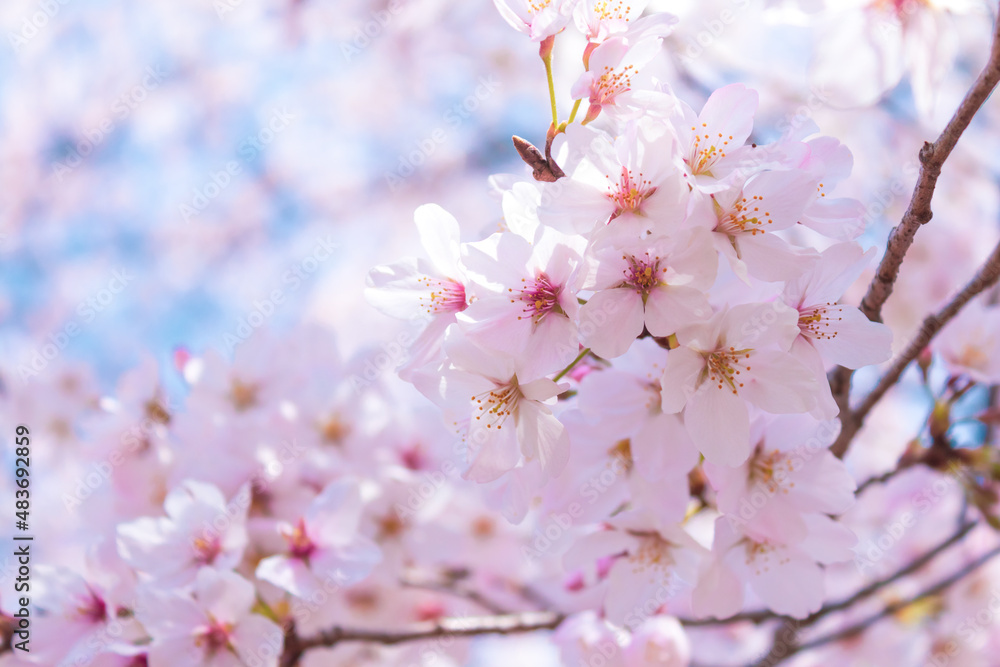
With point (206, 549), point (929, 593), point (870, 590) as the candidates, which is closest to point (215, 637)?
point (206, 549)

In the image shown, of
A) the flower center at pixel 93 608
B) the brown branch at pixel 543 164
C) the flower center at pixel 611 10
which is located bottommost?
the flower center at pixel 93 608

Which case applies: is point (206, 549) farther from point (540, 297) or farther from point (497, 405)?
point (540, 297)

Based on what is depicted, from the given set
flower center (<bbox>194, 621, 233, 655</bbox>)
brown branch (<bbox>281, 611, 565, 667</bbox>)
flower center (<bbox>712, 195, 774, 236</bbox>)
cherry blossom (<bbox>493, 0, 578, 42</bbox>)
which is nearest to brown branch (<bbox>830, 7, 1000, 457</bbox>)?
flower center (<bbox>712, 195, 774, 236</bbox>)

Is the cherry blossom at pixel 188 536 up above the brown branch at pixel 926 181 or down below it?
below

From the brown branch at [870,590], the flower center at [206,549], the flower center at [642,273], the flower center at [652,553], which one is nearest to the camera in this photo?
the flower center at [642,273]

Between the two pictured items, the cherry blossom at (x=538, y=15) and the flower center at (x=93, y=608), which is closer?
the cherry blossom at (x=538, y=15)

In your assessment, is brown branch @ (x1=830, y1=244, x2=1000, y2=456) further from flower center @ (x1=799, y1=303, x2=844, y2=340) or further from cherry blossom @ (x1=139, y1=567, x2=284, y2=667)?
cherry blossom @ (x1=139, y1=567, x2=284, y2=667)

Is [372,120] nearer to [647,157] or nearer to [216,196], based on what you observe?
[216,196]

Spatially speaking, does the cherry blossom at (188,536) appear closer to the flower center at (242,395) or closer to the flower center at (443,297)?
the flower center at (242,395)

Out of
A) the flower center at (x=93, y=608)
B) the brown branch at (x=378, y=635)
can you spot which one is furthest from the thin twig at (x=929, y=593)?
the flower center at (x=93, y=608)
